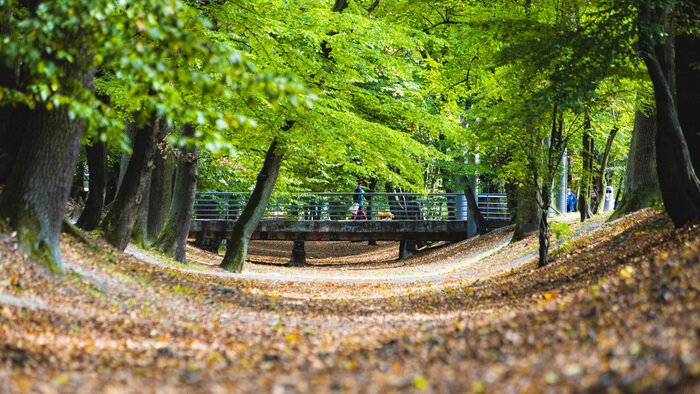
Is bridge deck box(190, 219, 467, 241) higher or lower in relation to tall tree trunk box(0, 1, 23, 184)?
lower

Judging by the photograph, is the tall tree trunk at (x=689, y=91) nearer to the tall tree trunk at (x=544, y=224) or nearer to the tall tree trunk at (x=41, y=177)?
the tall tree trunk at (x=544, y=224)

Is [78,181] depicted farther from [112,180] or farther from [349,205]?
[349,205]

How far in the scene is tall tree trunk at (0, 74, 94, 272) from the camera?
24.4ft

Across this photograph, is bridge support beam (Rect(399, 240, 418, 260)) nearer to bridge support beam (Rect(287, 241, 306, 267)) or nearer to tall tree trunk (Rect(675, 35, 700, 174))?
bridge support beam (Rect(287, 241, 306, 267))

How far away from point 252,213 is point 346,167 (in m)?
2.63

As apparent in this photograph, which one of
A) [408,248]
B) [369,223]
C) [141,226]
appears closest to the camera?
[141,226]

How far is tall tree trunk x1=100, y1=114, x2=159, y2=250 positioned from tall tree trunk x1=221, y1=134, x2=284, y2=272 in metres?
3.64

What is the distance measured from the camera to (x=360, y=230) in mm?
26078

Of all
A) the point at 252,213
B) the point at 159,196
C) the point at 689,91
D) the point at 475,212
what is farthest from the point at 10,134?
the point at 475,212

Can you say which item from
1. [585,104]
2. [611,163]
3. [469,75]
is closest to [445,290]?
[585,104]

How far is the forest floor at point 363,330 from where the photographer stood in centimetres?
388

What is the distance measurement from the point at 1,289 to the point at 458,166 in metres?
17.0

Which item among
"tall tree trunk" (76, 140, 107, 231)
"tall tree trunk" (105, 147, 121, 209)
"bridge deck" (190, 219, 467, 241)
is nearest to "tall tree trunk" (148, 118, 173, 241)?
"tall tree trunk" (76, 140, 107, 231)

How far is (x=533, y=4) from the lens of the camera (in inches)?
571
